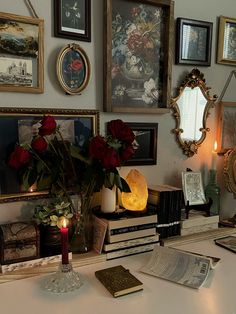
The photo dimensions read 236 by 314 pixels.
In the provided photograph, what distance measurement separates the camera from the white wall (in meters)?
1.24

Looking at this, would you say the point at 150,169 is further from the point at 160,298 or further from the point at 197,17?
the point at 197,17

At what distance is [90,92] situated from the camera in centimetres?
137

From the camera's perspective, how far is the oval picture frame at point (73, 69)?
127 centimetres

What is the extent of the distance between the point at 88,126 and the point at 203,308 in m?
0.81

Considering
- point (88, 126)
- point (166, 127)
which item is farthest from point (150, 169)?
point (88, 126)

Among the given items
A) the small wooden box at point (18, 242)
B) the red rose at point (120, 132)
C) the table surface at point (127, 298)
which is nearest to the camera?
the table surface at point (127, 298)

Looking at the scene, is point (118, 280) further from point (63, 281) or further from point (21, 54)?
point (21, 54)

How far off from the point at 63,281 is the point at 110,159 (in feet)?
1.43

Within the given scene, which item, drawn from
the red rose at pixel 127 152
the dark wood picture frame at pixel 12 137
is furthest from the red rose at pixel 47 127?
the red rose at pixel 127 152

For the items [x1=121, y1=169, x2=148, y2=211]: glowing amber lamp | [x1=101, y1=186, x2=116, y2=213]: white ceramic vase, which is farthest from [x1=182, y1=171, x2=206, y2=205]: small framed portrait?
[x1=101, y1=186, x2=116, y2=213]: white ceramic vase

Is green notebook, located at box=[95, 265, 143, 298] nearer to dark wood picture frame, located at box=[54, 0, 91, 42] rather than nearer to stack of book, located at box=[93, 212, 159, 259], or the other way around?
stack of book, located at box=[93, 212, 159, 259]

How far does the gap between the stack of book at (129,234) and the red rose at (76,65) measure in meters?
0.61

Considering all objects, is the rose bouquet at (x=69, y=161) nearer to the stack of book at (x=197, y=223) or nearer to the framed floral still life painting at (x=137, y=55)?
the framed floral still life painting at (x=137, y=55)

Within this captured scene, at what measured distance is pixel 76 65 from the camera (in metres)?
1.31
